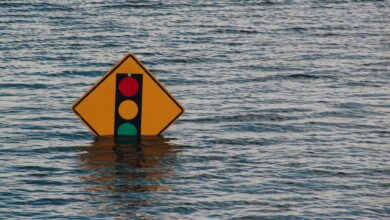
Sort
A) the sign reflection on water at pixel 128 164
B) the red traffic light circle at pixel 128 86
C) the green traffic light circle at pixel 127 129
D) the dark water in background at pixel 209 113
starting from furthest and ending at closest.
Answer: the green traffic light circle at pixel 127 129, the red traffic light circle at pixel 128 86, the sign reflection on water at pixel 128 164, the dark water in background at pixel 209 113

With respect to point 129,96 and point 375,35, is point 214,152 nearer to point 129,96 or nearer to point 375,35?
point 129,96

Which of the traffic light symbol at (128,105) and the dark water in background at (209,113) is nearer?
the dark water in background at (209,113)

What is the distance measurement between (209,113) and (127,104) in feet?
7.49

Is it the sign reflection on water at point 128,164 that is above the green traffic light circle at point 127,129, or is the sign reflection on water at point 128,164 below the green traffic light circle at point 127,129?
below

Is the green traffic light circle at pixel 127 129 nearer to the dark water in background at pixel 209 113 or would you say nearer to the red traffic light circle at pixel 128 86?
the dark water in background at pixel 209 113

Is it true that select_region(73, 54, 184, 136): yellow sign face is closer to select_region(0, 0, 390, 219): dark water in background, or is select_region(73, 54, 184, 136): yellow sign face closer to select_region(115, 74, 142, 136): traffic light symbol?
select_region(115, 74, 142, 136): traffic light symbol

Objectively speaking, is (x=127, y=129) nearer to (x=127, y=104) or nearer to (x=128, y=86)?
(x=127, y=104)

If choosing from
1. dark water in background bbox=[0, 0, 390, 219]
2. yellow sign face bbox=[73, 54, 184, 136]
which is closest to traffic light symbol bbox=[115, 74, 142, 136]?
yellow sign face bbox=[73, 54, 184, 136]

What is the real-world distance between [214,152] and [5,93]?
4862 mm

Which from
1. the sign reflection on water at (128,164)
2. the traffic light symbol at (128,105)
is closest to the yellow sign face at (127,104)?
the traffic light symbol at (128,105)

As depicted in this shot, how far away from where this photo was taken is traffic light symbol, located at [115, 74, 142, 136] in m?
15.9

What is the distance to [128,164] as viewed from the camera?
14.9 m

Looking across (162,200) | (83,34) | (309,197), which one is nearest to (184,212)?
(162,200)

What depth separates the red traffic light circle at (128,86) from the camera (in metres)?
15.9
